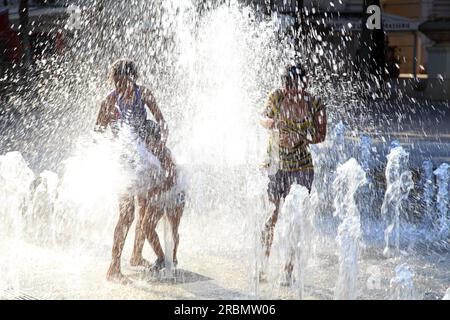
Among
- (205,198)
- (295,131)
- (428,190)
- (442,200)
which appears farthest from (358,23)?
(295,131)

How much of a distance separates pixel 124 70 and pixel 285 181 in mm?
1313

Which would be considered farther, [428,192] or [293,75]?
[428,192]

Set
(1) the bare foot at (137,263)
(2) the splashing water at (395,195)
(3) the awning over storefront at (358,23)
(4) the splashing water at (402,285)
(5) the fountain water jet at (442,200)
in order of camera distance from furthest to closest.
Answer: (3) the awning over storefront at (358,23) < (5) the fountain water jet at (442,200) < (2) the splashing water at (395,195) < (1) the bare foot at (137,263) < (4) the splashing water at (402,285)

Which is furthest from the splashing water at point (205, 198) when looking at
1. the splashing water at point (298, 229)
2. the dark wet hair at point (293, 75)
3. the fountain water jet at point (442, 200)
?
the dark wet hair at point (293, 75)

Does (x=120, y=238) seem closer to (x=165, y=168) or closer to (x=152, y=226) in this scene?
(x=152, y=226)

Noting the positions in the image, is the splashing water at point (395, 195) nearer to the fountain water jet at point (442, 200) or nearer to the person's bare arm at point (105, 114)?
the fountain water jet at point (442, 200)

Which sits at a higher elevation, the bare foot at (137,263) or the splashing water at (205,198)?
the splashing water at (205,198)

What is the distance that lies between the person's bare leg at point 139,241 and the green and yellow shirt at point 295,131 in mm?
921

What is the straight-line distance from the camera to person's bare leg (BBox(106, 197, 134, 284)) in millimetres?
5340

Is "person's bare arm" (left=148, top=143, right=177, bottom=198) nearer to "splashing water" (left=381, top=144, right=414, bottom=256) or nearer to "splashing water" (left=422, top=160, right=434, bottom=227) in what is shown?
"splashing water" (left=381, top=144, right=414, bottom=256)

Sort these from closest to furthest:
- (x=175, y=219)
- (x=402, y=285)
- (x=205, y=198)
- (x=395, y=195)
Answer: (x=402, y=285) → (x=175, y=219) → (x=205, y=198) → (x=395, y=195)

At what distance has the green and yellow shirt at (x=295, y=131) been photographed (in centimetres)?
539

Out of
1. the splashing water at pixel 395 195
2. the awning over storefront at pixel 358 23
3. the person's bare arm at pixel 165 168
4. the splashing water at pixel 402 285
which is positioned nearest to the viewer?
the splashing water at pixel 402 285

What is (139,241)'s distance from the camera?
18.6 ft
